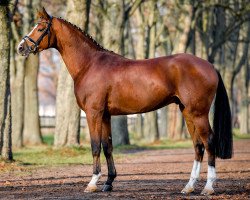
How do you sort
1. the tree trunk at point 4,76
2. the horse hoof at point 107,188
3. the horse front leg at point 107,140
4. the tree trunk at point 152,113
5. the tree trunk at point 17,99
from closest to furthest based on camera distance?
the horse hoof at point 107,188
the horse front leg at point 107,140
the tree trunk at point 4,76
the tree trunk at point 17,99
the tree trunk at point 152,113

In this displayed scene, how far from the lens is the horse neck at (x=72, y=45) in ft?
41.4

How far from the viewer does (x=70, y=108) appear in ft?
78.1

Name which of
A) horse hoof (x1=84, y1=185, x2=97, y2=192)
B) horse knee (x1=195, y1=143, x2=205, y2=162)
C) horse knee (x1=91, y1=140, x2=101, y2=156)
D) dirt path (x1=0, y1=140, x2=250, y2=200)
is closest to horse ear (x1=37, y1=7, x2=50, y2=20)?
horse knee (x1=91, y1=140, x2=101, y2=156)

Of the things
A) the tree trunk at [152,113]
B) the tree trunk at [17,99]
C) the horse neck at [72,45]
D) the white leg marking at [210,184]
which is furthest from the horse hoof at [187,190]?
the tree trunk at [152,113]

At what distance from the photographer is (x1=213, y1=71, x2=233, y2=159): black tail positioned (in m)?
12.0

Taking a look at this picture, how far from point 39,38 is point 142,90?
80.4 inches

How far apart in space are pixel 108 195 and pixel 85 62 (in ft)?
8.32

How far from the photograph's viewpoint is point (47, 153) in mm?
22469

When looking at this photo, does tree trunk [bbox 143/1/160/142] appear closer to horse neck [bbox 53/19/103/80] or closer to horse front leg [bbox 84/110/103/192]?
horse neck [bbox 53/19/103/80]

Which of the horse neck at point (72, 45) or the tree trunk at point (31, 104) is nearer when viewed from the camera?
the horse neck at point (72, 45)

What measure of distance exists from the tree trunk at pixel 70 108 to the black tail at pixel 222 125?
1180cm

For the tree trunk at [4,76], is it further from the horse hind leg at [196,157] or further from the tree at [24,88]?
the tree at [24,88]

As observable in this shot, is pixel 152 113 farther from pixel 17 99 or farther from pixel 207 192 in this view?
pixel 207 192

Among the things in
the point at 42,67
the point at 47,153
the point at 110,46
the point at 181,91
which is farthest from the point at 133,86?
the point at 42,67
